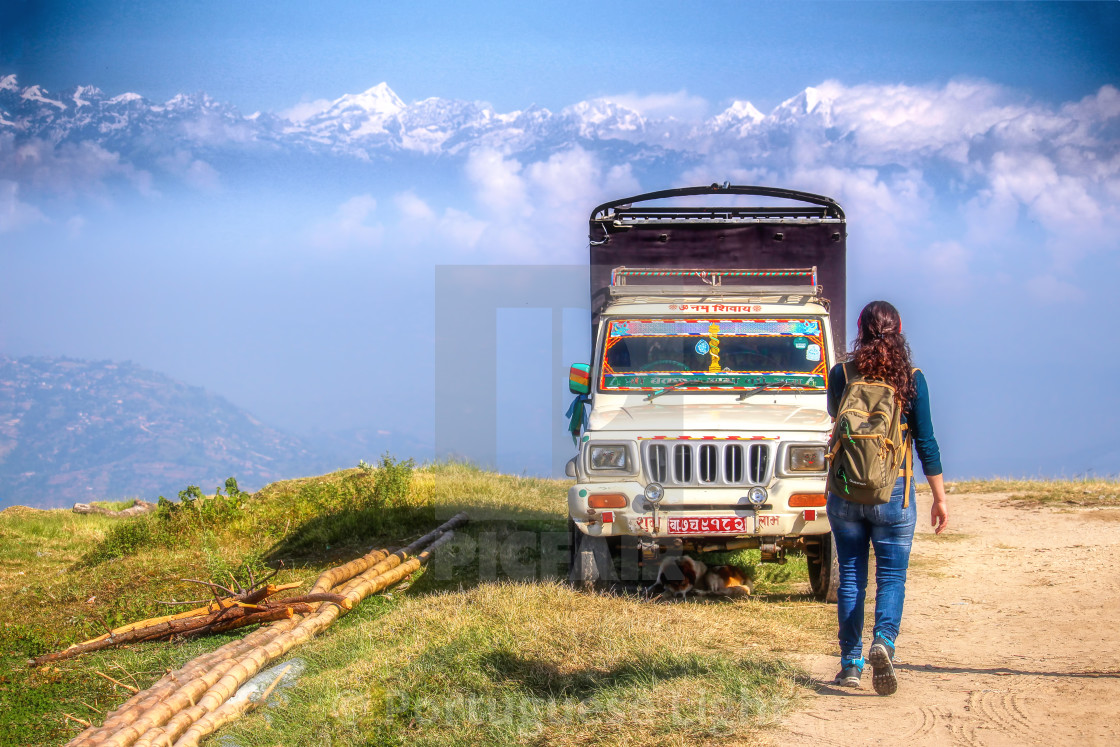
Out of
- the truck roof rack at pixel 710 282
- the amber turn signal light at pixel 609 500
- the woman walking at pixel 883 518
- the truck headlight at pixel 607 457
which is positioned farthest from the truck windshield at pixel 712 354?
the woman walking at pixel 883 518

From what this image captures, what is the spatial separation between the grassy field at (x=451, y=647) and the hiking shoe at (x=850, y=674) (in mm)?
256

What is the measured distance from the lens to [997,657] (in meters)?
5.94

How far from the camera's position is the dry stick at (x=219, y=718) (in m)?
5.52

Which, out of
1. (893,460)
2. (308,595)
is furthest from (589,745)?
(308,595)

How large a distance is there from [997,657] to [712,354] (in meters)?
3.60

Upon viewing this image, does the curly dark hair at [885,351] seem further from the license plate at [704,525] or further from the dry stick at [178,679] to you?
the dry stick at [178,679]

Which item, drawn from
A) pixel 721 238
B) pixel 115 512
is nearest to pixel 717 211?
pixel 721 238

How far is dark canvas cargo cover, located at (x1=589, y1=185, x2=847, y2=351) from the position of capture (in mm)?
9648

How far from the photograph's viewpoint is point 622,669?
5633 mm

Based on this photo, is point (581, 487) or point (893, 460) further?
point (581, 487)

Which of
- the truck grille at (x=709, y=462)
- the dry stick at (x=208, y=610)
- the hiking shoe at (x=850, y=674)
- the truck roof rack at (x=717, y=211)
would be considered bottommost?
Answer: the dry stick at (x=208, y=610)

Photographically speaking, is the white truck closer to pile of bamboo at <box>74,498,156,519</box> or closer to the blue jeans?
the blue jeans

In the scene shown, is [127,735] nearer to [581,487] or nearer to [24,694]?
[24,694]

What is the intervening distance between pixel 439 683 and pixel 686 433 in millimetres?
2874
